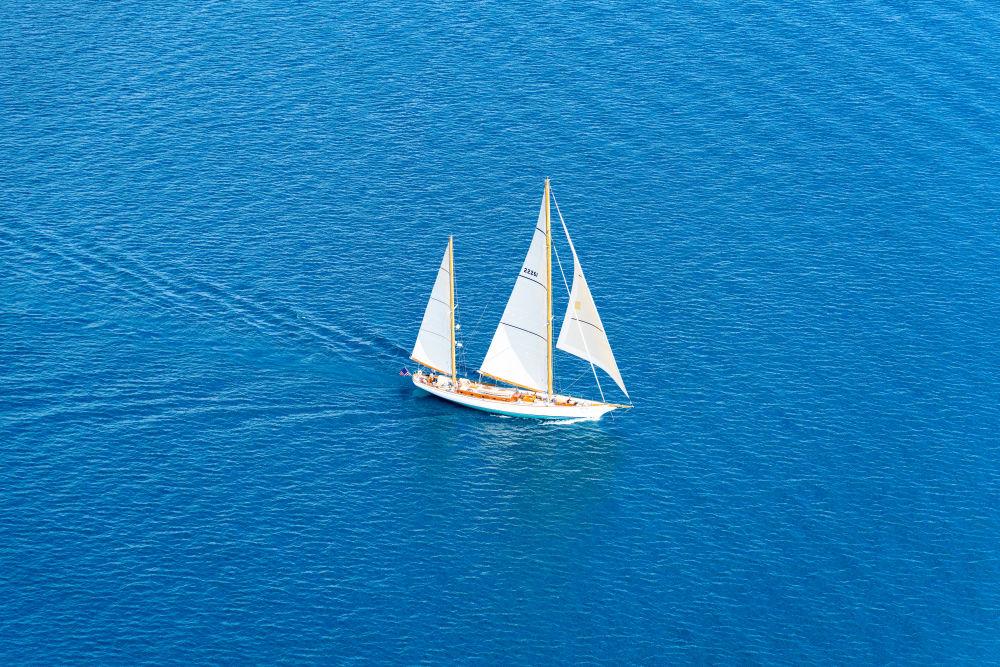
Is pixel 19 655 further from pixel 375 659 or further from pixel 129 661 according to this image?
pixel 375 659

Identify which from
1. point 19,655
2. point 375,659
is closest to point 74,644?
point 19,655

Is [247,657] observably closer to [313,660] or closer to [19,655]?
[313,660]

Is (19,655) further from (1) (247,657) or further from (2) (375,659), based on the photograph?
(2) (375,659)

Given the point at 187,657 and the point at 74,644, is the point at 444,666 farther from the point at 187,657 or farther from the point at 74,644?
the point at 74,644

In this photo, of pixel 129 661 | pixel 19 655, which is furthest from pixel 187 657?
pixel 19 655

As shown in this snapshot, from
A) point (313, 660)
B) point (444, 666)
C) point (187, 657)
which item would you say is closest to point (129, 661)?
point (187, 657)

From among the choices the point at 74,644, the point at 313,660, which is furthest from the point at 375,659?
the point at 74,644
